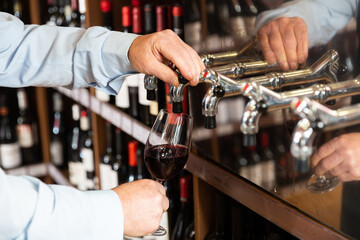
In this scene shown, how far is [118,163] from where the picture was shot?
1.94 meters

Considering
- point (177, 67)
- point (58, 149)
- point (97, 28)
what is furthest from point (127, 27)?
point (58, 149)

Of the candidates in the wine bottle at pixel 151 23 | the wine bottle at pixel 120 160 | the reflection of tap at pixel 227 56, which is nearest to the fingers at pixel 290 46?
the reflection of tap at pixel 227 56

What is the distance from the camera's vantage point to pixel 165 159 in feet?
3.39

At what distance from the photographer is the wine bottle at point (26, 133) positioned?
8.91 feet

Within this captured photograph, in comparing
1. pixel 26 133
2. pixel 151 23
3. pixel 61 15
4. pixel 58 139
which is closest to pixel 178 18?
pixel 151 23

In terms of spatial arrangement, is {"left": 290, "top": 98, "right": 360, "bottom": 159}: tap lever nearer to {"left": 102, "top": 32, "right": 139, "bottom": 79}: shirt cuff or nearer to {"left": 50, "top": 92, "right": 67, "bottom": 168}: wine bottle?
{"left": 102, "top": 32, "right": 139, "bottom": 79}: shirt cuff

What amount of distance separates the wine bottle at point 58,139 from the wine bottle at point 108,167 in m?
0.81

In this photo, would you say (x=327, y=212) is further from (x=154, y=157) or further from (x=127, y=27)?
(x=127, y=27)

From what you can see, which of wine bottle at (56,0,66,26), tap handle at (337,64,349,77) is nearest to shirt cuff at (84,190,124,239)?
tap handle at (337,64,349,77)

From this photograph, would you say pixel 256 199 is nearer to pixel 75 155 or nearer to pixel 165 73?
pixel 165 73

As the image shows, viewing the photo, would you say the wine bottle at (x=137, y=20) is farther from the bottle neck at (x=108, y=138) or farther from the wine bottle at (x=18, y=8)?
the wine bottle at (x=18, y=8)

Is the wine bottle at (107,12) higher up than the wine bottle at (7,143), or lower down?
higher up

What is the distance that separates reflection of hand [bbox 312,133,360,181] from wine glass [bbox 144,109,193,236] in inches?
11.6

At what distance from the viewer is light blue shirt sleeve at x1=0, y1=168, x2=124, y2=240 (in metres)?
0.84
